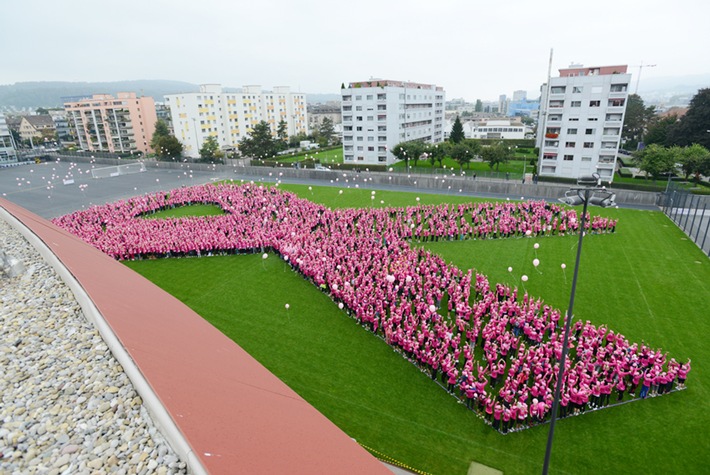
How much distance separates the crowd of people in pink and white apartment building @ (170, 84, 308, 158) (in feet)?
123

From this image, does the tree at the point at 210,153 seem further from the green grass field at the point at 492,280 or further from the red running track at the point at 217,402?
the red running track at the point at 217,402

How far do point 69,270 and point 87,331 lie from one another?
2.67 metres

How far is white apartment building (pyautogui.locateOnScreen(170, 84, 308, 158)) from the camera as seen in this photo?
6400 cm

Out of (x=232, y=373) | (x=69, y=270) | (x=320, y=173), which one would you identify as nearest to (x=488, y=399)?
(x=232, y=373)

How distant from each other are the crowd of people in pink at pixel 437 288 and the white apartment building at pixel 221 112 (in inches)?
1474

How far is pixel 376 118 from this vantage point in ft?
168

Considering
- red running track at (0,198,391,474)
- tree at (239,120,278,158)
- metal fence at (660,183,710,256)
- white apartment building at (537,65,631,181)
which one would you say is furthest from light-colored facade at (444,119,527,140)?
red running track at (0,198,391,474)

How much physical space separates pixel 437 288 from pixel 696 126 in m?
42.8

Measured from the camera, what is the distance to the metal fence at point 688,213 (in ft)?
70.6

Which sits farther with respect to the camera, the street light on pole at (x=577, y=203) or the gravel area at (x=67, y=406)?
the street light on pole at (x=577, y=203)

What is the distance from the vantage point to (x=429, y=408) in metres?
10.4

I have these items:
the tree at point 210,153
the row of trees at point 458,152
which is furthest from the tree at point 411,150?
the tree at point 210,153

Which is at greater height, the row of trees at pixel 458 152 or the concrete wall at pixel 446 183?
the row of trees at pixel 458 152

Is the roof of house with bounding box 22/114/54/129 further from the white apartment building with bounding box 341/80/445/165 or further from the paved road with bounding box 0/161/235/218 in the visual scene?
the white apartment building with bounding box 341/80/445/165
